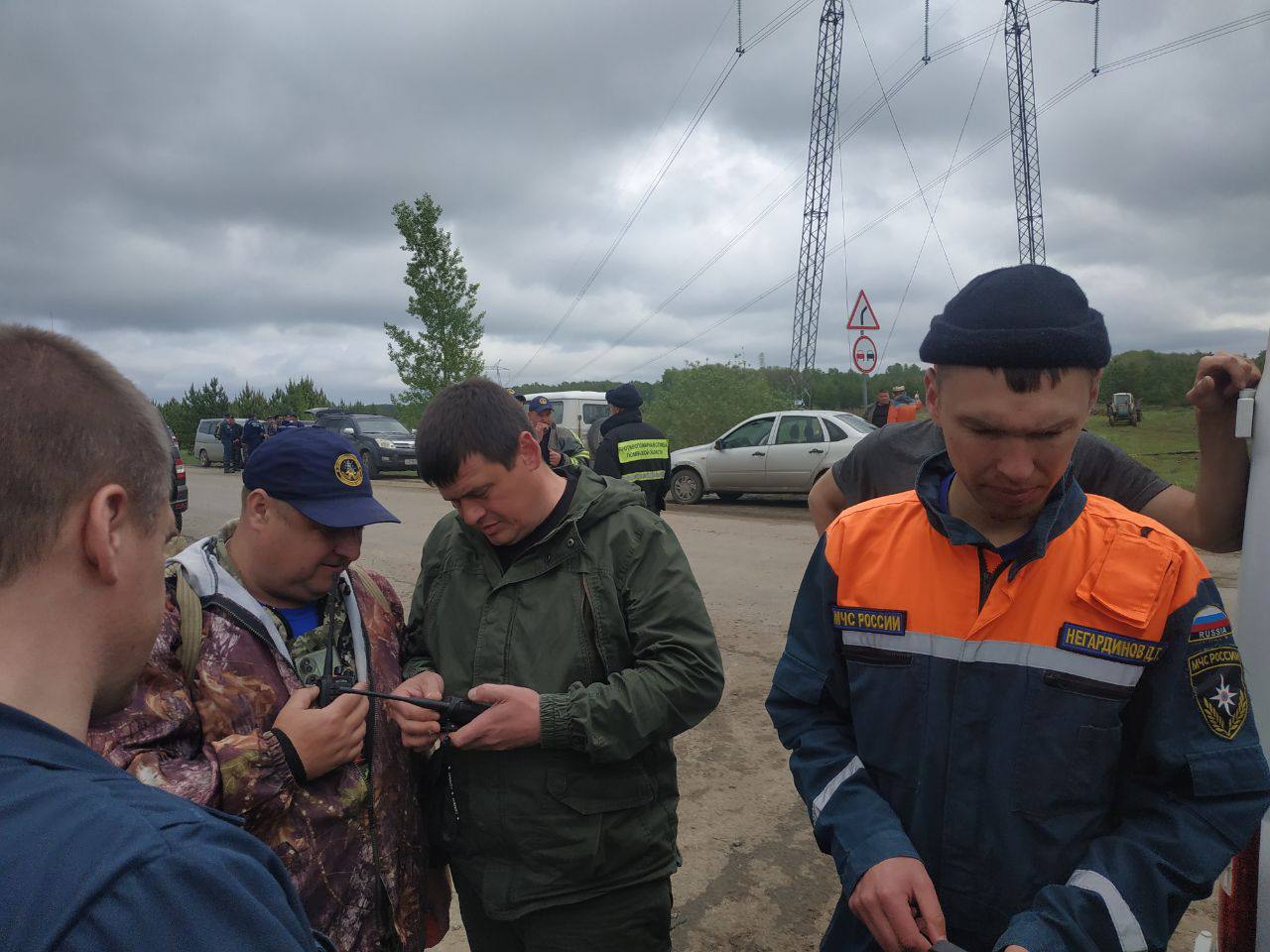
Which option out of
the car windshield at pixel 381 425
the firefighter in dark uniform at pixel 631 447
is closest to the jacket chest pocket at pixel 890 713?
the firefighter in dark uniform at pixel 631 447

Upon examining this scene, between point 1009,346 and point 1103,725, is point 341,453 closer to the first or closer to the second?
point 1009,346

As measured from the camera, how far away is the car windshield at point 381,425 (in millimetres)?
22672

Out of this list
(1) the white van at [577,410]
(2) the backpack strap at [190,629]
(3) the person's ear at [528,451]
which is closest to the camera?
(2) the backpack strap at [190,629]

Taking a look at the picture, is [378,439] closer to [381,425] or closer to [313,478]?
[381,425]

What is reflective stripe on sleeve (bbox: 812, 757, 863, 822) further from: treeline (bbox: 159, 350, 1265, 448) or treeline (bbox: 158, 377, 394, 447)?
treeline (bbox: 158, 377, 394, 447)

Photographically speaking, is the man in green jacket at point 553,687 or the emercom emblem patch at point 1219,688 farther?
the man in green jacket at point 553,687

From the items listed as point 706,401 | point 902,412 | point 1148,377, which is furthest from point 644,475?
point 1148,377

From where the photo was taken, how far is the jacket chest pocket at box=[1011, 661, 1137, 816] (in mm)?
1396

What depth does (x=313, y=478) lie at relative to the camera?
196 centimetres

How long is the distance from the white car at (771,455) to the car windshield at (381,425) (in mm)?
11131

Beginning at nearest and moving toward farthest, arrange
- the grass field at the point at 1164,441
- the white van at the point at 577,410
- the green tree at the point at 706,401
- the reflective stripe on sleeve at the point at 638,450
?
1. the reflective stripe on sleeve at the point at 638,450
2. the grass field at the point at 1164,441
3. the white van at the point at 577,410
4. the green tree at the point at 706,401

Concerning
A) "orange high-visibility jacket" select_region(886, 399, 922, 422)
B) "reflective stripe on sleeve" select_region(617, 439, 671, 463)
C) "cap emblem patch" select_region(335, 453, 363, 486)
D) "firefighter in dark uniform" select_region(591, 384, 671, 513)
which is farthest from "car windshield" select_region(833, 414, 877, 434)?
"cap emblem patch" select_region(335, 453, 363, 486)

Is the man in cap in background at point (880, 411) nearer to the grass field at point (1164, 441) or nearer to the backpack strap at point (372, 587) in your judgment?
the grass field at point (1164, 441)

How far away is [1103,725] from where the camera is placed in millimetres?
1396
